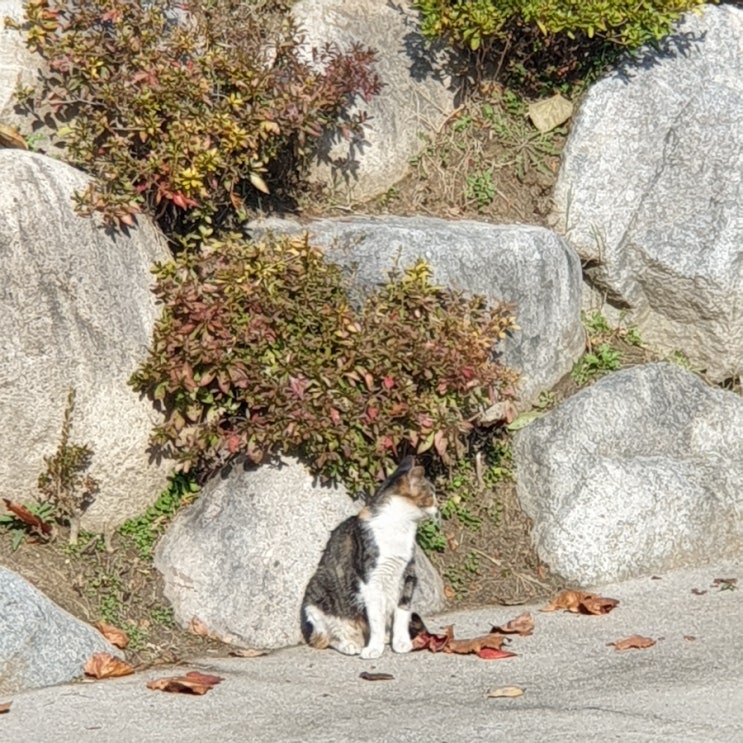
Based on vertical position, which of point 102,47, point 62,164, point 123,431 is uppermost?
point 102,47

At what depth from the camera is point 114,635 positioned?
7.70 metres

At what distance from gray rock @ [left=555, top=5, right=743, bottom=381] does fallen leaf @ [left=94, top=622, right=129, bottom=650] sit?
4712 millimetres

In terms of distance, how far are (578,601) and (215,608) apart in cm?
207

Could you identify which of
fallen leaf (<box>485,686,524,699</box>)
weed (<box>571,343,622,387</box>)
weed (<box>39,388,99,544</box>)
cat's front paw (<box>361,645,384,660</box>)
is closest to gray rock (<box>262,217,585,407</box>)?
weed (<box>571,343,622,387</box>)

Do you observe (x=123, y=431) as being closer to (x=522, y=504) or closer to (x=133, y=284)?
(x=133, y=284)

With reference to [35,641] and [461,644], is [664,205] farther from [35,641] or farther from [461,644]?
[35,641]

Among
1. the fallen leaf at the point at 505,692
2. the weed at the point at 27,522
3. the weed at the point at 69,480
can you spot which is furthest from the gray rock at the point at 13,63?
the fallen leaf at the point at 505,692

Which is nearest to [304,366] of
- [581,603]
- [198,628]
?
[198,628]

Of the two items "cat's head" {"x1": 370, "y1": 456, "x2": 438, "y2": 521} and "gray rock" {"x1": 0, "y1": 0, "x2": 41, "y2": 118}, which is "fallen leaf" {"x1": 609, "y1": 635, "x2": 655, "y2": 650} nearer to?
"cat's head" {"x1": 370, "y1": 456, "x2": 438, "y2": 521}

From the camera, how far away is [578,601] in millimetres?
8188

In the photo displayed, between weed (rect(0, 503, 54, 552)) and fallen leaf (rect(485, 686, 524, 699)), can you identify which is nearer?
fallen leaf (rect(485, 686, 524, 699))

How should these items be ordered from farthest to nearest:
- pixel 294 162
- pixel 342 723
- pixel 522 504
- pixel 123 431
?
1. pixel 294 162
2. pixel 522 504
3. pixel 123 431
4. pixel 342 723

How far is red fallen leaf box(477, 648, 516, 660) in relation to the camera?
23.9ft

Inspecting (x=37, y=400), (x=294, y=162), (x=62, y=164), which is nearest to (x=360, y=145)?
(x=294, y=162)
